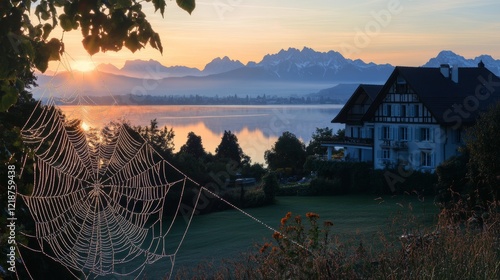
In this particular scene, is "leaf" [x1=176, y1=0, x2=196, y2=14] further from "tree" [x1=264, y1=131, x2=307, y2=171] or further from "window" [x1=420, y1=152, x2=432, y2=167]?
"tree" [x1=264, y1=131, x2=307, y2=171]

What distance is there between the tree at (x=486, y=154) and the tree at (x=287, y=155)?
42780 millimetres

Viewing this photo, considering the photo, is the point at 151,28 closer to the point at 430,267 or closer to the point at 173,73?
the point at 430,267

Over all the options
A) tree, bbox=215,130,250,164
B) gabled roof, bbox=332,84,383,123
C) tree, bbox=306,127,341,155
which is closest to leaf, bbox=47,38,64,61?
gabled roof, bbox=332,84,383,123

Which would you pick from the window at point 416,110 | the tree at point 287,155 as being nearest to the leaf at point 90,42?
the window at point 416,110

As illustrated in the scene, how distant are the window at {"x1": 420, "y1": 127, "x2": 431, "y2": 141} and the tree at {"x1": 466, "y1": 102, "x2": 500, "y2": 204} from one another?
2210 centimetres

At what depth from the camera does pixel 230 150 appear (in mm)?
77500

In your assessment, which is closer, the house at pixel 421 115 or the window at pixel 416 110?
the house at pixel 421 115

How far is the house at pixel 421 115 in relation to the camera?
5169cm

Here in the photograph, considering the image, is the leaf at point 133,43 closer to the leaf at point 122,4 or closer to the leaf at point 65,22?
the leaf at point 122,4

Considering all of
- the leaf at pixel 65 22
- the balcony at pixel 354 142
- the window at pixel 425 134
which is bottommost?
the leaf at pixel 65 22

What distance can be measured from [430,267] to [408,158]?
1910 inches

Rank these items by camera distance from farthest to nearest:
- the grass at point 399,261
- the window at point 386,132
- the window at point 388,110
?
1. the window at point 386,132
2. the window at point 388,110
3. the grass at point 399,261

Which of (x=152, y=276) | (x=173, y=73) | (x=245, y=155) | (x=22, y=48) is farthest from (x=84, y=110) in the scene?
(x=173, y=73)

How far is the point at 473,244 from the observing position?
6.93m
